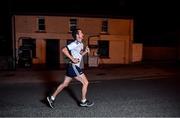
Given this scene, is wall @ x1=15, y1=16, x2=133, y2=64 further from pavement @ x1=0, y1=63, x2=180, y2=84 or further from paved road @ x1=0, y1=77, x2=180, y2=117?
paved road @ x1=0, y1=77, x2=180, y2=117

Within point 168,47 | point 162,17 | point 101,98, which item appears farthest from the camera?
point 162,17

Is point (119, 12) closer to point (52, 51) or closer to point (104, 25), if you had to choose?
point (104, 25)

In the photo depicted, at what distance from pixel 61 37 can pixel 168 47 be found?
46.5 ft

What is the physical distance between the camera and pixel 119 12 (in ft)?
129

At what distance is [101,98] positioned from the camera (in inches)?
411

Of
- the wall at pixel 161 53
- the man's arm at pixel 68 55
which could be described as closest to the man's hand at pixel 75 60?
the man's arm at pixel 68 55

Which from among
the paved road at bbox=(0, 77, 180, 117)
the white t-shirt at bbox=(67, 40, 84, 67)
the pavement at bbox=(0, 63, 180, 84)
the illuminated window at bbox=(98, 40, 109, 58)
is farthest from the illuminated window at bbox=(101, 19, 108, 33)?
the white t-shirt at bbox=(67, 40, 84, 67)

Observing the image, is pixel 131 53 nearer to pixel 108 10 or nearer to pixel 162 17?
pixel 108 10

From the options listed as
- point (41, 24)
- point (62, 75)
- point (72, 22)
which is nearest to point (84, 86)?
point (62, 75)

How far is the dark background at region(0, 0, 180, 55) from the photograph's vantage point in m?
37.6

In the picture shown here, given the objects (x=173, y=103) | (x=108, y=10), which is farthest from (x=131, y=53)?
(x=173, y=103)

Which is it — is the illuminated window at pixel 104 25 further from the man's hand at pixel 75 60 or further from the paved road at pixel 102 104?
the man's hand at pixel 75 60

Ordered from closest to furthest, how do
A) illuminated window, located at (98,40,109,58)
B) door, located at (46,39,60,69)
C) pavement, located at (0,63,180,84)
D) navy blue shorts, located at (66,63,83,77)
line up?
navy blue shorts, located at (66,63,83,77) → pavement, located at (0,63,180,84) → door, located at (46,39,60,69) → illuminated window, located at (98,40,109,58)

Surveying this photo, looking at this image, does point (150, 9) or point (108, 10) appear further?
point (150, 9)
